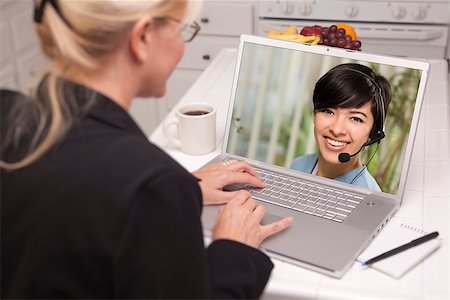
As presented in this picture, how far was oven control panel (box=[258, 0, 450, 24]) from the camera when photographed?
2.39 m

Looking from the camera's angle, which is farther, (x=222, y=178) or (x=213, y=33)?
(x=213, y=33)

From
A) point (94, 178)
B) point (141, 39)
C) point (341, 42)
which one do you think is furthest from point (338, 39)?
point (94, 178)

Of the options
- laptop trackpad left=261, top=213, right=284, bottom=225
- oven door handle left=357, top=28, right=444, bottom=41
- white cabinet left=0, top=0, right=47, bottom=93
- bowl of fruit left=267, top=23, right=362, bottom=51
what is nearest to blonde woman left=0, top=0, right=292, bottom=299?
laptop trackpad left=261, top=213, right=284, bottom=225

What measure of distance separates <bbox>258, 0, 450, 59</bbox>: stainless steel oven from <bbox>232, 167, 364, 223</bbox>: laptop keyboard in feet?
4.24

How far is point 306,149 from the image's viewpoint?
1.30 metres

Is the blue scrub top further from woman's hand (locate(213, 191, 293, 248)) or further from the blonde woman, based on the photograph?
the blonde woman

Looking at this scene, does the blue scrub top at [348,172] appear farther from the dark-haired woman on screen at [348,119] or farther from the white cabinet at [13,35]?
the white cabinet at [13,35]

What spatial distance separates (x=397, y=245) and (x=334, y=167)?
0.80 feet

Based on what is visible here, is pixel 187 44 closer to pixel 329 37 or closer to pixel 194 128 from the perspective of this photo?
pixel 329 37

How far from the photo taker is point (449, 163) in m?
1.36

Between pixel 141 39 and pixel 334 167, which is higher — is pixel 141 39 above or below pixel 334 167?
above

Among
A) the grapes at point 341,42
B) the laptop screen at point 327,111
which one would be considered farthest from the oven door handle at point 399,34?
the laptop screen at point 327,111

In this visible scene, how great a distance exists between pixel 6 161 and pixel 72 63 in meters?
0.15

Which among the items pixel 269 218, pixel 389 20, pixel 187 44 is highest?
pixel 389 20
